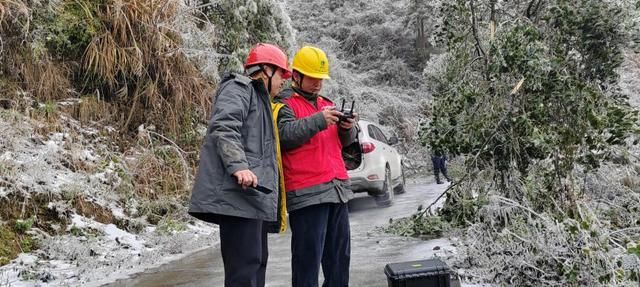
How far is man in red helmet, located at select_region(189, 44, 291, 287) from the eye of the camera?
315 cm

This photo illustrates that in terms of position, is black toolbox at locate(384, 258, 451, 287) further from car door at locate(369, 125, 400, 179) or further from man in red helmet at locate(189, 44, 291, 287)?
car door at locate(369, 125, 400, 179)

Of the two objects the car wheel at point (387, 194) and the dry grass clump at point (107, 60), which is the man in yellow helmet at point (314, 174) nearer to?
the dry grass clump at point (107, 60)

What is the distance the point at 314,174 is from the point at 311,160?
9cm

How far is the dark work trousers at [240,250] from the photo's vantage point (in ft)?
10.6

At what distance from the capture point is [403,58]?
27.0 meters

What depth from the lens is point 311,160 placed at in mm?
3803

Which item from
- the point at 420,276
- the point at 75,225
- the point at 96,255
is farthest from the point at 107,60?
the point at 420,276

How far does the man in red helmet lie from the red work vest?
1.03 ft

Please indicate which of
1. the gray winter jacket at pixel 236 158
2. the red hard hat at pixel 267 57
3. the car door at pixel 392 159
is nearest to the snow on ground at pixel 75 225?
the gray winter jacket at pixel 236 158

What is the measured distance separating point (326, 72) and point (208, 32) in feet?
26.6

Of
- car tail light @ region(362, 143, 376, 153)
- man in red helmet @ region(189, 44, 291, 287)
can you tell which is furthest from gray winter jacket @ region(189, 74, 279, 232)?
car tail light @ region(362, 143, 376, 153)

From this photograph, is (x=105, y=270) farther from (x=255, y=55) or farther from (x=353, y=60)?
(x=353, y=60)

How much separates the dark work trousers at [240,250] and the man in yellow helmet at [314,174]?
493mm

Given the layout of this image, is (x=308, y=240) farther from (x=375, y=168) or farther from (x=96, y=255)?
(x=375, y=168)
